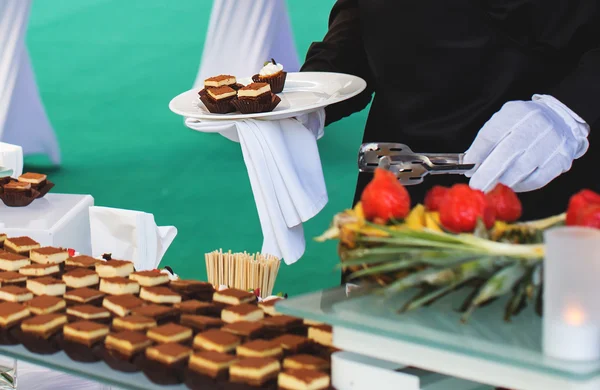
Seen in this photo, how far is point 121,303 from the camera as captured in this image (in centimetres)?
140

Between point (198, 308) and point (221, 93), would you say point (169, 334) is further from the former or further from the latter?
point (221, 93)

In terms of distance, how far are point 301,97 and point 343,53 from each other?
0.19 meters

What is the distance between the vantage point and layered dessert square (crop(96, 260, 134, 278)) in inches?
62.3

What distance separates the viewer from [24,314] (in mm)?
1409

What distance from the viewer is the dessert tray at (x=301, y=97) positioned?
2.05 m

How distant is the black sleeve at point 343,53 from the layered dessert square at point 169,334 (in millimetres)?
1159

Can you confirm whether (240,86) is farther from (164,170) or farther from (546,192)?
(164,170)

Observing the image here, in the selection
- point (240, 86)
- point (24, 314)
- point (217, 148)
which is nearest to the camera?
point (24, 314)

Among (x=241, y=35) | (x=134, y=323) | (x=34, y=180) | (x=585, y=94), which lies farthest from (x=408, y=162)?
(x=241, y=35)

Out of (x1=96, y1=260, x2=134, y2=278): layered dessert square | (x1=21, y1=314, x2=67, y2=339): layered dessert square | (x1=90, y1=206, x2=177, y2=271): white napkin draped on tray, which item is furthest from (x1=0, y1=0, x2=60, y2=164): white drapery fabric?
(x1=21, y1=314, x2=67, y2=339): layered dessert square

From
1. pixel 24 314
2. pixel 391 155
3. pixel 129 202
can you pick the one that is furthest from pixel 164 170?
pixel 24 314

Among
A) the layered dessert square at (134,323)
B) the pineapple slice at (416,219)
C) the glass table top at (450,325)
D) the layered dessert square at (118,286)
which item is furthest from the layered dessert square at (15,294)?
the pineapple slice at (416,219)

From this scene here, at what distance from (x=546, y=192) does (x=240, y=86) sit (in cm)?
96

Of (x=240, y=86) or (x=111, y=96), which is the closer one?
(x=240, y=86)
